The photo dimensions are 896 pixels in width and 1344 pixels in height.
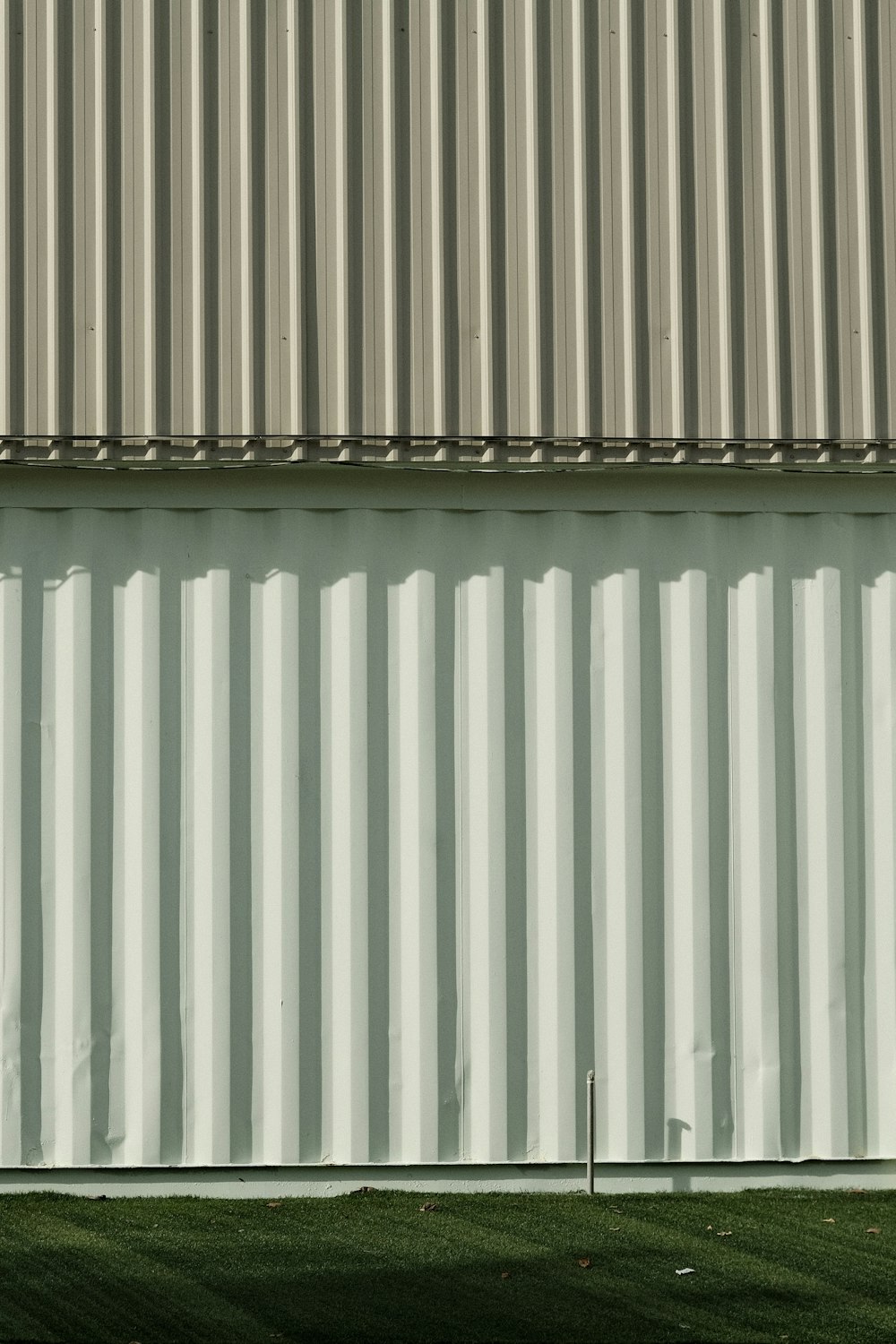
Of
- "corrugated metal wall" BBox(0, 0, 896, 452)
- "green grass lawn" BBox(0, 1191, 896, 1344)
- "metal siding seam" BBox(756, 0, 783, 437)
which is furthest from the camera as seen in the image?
"metal siding seam" BBox(756, 0, 783, 437)

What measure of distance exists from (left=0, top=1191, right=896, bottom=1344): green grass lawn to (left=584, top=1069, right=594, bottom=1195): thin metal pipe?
0.09 metres

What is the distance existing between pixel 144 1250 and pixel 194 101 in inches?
221

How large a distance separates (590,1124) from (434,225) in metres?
4.68

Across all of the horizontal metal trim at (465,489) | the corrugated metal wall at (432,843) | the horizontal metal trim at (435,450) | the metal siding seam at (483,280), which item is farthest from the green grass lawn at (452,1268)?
the metal siding seam at (483,280)

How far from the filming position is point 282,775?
7621mm

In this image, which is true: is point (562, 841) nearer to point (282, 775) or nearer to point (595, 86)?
point (282, 775)

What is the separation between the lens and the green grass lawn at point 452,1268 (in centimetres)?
557

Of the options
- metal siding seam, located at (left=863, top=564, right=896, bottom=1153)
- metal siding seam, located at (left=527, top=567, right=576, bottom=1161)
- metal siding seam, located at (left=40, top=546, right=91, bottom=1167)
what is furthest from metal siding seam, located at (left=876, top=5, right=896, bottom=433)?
metal siding seam, located at (left=40, top=546, right=91, bottom=1167)

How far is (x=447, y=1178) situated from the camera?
24.9 ft

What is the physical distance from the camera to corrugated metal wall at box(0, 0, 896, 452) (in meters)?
7.71

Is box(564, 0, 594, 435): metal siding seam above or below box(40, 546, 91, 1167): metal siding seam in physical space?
above

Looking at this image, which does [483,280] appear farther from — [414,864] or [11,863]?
[11,863]

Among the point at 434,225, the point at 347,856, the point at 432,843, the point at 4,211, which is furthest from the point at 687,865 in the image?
the point at 4,211

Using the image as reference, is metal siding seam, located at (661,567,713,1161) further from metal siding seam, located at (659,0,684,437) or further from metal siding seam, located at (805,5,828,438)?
metal siding seam, located at (805,5,828,438)
